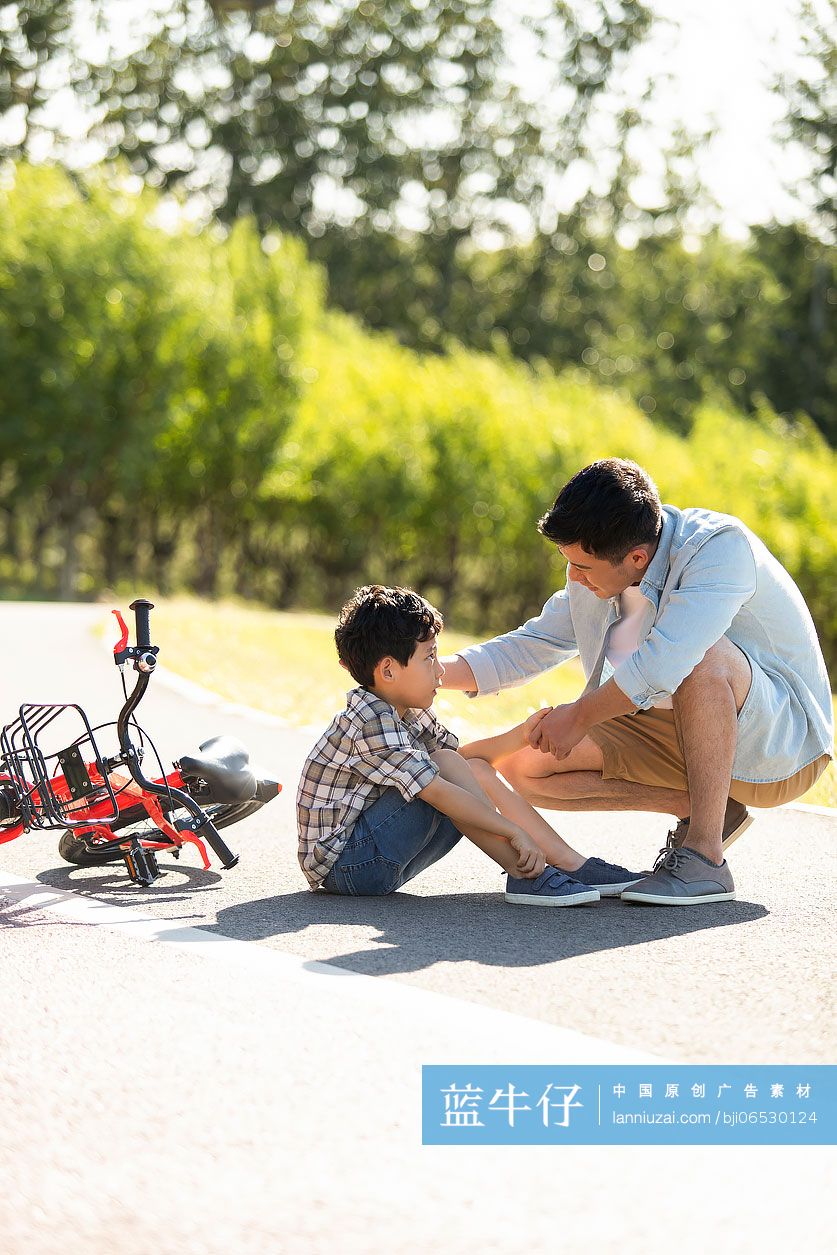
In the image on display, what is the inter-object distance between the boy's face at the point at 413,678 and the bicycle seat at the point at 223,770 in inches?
30.2

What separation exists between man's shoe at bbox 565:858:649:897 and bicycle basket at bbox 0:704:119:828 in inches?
65.7

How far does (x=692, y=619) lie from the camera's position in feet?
17.7

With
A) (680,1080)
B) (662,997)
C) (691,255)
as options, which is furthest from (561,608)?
(691,255)

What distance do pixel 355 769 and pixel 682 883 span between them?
3.91ft

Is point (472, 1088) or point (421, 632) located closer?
point (472, 1088)

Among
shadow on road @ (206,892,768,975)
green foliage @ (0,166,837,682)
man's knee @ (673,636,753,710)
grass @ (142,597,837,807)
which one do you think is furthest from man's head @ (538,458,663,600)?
green foliage @ (0,166,837,682)

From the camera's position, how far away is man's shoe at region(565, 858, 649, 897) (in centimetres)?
573

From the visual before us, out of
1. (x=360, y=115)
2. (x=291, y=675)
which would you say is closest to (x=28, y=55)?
(x=360, y=115)

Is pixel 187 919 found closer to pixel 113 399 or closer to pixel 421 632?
pixel 421 632

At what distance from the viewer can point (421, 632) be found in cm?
549

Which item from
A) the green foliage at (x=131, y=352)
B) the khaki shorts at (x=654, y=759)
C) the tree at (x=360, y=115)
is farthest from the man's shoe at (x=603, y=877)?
the tree at (x=360, y=115)

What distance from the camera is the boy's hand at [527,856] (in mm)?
5430

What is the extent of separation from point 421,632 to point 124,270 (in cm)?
2461

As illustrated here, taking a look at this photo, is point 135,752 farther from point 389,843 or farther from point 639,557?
point 639,557
